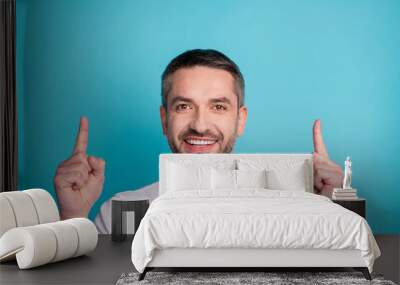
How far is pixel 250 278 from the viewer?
179 inches

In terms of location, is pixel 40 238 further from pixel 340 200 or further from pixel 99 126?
pixel 340 200

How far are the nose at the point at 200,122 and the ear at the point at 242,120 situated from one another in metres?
0.38

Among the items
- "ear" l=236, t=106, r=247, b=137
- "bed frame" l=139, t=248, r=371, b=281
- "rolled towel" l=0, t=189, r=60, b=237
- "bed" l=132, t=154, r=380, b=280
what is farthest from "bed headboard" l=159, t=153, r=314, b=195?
"bed frame" l=139, t=248, r=371, b=281

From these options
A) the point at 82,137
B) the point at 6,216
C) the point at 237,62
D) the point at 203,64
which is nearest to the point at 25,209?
the point at 6,216

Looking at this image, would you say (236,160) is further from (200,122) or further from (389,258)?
(389,258)

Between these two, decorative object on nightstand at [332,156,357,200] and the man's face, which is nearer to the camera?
decorative object on nightstand at [332,156,357,200]

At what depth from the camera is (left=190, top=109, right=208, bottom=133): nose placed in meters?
6.82

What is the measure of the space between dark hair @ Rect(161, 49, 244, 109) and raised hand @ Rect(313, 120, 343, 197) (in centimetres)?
95

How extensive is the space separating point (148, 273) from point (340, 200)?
2.49 m

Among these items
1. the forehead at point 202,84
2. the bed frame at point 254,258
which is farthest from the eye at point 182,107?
the bed frame at point 254,258

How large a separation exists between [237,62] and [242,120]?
664 mm

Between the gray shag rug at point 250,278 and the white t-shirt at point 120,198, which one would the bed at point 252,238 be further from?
the white t-shirt at point 120,198

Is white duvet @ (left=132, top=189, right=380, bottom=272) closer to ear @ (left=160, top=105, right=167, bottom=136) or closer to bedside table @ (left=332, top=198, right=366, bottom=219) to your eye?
bedside table @ (left=332, top=198, right=366, bottom=219)

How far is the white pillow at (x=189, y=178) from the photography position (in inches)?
245
